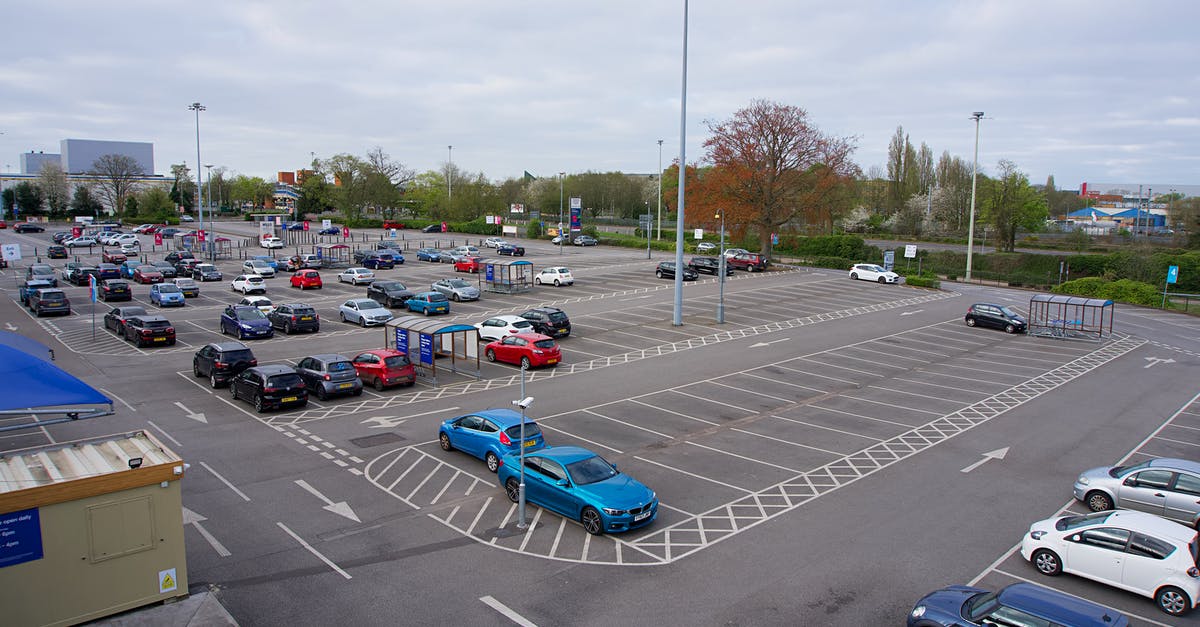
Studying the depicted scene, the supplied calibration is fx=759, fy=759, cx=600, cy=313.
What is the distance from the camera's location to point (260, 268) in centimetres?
5375

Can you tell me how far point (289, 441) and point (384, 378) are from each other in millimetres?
5474

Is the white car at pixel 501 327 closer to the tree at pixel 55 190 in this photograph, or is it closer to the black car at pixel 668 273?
the black car at pixel 668 273

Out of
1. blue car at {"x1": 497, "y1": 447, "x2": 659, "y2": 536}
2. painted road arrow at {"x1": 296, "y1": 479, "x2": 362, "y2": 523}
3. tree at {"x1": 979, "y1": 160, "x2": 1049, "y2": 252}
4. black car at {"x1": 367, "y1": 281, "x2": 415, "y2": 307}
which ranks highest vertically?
tree at {"x1": 979, "y1": 160, "x2": 1049, "y2": 252}

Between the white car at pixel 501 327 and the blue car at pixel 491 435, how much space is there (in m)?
12.8

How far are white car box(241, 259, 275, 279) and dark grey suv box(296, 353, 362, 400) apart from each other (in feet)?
106

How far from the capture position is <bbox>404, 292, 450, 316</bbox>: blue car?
131 ft

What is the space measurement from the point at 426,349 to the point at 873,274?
3931 centimetres

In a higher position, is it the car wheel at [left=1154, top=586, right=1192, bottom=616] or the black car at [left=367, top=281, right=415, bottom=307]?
the black car at [left=367, top=281, right=415, bottom=307]

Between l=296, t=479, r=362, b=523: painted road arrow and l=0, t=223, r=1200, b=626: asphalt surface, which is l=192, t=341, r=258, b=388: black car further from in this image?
l=296, t=479, r=362, b=523: painted road arrow

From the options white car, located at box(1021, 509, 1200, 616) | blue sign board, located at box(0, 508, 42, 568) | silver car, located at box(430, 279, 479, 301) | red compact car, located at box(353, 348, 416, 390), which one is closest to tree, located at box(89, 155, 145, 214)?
silver car, located at box(430, 279, 479, 301)

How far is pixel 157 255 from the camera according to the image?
71.4 m

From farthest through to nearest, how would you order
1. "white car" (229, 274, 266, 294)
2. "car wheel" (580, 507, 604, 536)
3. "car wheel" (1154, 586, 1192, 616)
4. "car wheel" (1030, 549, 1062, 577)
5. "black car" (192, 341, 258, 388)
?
1. "white car" (229, 274, 266, 294)
2. "black car" (192, 341, 258, 388)
3. "car wheel" (580, 507, 604, 536)
4. "car wheel" (1030, 549, 1062, 577)
5. "car wheel" (1154, 586, 1192, 616)

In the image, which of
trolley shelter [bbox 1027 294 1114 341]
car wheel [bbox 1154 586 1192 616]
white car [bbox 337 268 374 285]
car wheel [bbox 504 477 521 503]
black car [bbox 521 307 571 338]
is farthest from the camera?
white car [bbox 337 268 374 285]

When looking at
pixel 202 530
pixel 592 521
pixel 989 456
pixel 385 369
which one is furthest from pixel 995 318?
pixel 202 530
